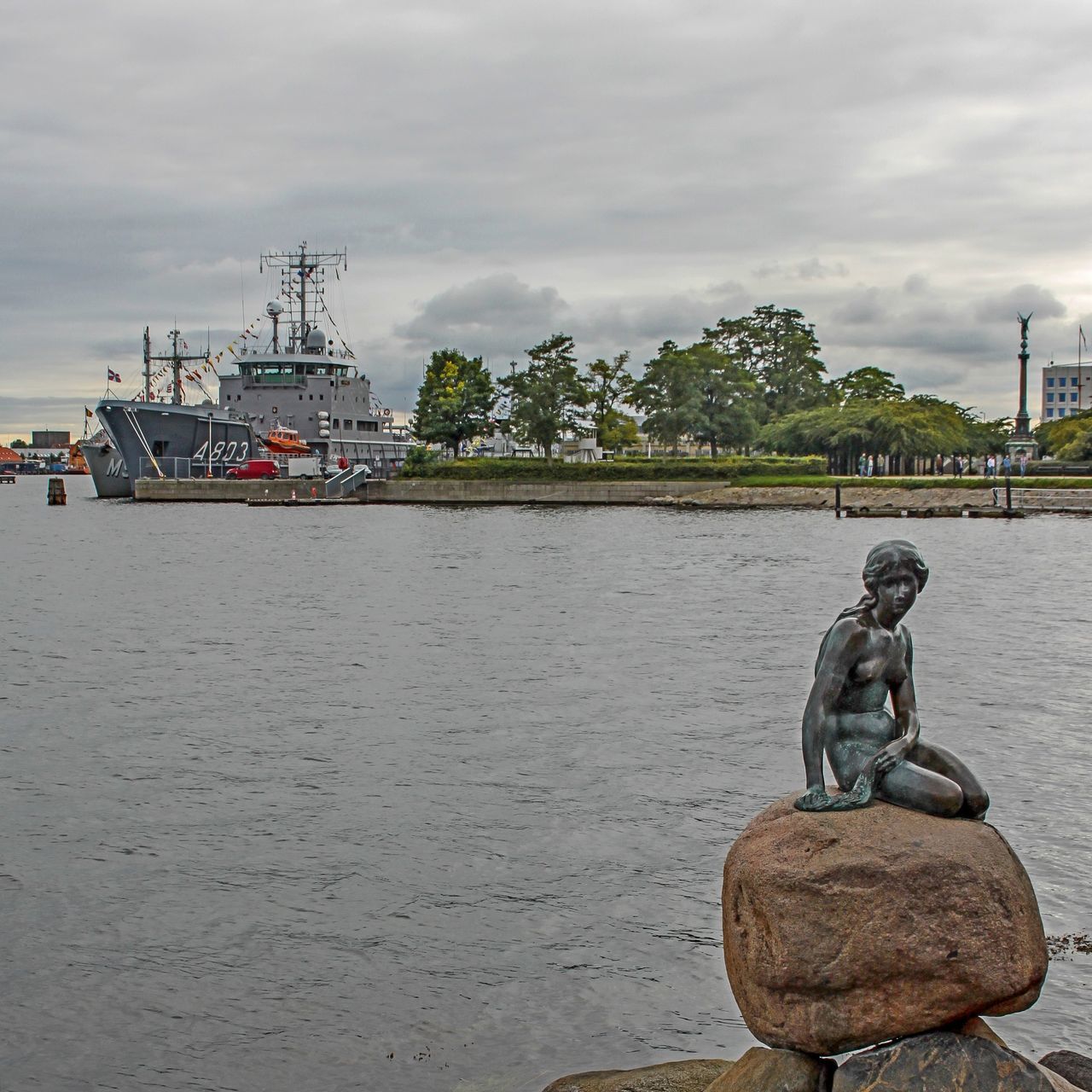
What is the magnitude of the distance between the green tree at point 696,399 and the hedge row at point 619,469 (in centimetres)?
521

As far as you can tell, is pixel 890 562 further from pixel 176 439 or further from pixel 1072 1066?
pixel 176 439

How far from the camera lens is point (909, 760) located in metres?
6.38

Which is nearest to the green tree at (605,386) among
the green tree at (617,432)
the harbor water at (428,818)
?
the green tree at (617,432)

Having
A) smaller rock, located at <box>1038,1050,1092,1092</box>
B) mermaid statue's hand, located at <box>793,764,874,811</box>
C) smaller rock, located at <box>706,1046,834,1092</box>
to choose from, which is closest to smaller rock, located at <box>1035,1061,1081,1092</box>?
smaller rock, located at <box>1038,1050,1092,1092</box>

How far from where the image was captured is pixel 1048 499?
236ft

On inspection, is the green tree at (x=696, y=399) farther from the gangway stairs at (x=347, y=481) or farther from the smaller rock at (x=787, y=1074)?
the smaller rock at (x=787, y=1074)

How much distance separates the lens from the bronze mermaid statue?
6.20 m

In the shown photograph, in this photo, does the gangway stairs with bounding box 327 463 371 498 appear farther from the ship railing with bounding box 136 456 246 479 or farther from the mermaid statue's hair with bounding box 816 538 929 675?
the mermaid statue's hair with bounding box 816 538 929 675

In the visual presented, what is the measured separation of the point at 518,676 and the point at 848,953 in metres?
16.7

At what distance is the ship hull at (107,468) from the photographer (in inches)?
4082

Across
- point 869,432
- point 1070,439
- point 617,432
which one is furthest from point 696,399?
point 1070,439

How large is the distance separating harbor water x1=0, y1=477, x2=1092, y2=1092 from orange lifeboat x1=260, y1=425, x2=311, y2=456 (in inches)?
2608

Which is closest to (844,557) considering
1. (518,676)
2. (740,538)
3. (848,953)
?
(740,538)

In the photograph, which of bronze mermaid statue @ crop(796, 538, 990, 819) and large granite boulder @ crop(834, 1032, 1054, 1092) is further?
bronze mermaid statue @ crop(796, 538, 990, 819)
